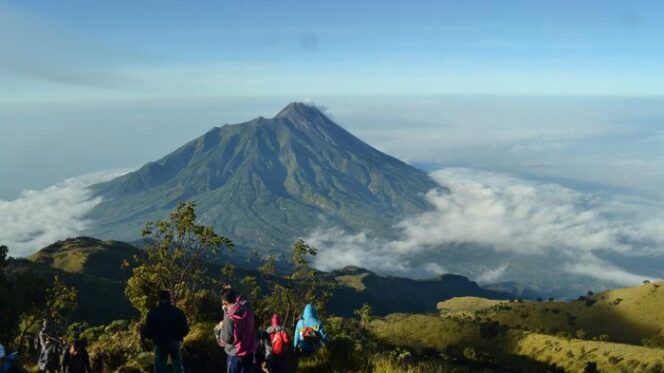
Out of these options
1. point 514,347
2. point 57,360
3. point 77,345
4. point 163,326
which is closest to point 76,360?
point 77,345

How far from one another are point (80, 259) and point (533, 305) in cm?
13095

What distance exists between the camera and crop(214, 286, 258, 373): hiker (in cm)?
1063

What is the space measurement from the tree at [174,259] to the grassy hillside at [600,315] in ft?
304

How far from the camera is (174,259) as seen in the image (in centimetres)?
2355

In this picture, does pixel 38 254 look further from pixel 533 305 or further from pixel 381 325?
pixel 533 305

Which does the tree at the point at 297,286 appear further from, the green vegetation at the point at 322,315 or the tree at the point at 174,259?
the tree at the point at 174,259

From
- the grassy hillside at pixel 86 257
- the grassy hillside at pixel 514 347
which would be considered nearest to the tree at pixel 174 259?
the grassy hillside at pixel 514 347

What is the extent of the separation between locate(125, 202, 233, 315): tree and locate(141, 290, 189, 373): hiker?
9.23 metres

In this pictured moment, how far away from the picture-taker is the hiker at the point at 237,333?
1063 cm

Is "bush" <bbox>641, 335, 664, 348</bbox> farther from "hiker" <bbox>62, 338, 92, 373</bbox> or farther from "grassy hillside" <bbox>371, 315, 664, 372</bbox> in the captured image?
"hiker" <bbox>62, 338, 92, 373</bbox>

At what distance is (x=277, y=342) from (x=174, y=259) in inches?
523

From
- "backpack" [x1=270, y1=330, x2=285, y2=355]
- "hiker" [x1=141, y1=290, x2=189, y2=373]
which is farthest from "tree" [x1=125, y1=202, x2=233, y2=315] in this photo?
"backpack" [x1=270, y1=330, x2=285, y2=355]

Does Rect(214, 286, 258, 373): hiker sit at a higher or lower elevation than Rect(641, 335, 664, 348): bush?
higher

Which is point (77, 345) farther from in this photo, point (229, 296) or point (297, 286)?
point (297, 286)
